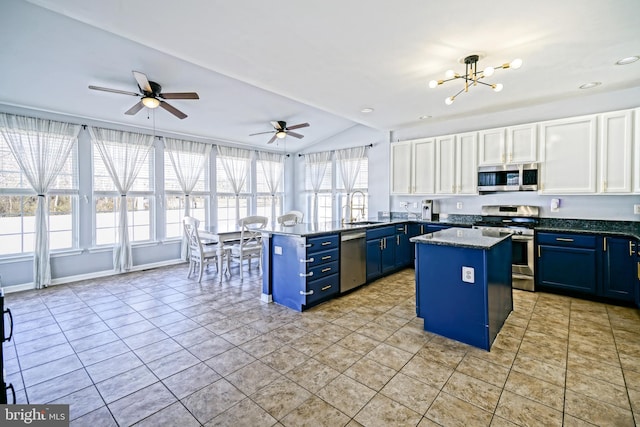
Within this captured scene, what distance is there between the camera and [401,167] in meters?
5.59

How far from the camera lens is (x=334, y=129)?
6.81 m

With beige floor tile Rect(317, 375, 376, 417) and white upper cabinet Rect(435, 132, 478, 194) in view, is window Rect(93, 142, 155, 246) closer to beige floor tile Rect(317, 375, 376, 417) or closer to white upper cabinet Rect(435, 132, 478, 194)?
beige floor tile Rect(317, 375, 376, 417)

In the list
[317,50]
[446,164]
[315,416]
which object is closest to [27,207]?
[317,50]

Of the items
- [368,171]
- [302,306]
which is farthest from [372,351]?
[368,171]

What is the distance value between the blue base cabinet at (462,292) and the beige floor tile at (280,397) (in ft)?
4.93

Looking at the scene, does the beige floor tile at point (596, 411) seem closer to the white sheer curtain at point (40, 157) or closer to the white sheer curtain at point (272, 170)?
the white sheer curtain at point (40, 157)

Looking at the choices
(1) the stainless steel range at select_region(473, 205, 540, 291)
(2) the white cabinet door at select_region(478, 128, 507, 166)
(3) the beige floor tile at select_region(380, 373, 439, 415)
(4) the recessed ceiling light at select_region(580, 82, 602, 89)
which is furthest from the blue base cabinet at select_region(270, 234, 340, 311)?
(4) the recessed ceiling light at select_region(580, 82, 602, 89)

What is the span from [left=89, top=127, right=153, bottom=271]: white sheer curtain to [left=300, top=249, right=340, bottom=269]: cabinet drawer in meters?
3.71

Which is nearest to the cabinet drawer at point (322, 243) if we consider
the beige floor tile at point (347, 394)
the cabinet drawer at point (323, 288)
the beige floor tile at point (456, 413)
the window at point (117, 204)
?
the cabinet drawer at point (323, 288)

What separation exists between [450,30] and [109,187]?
5596 millimetres

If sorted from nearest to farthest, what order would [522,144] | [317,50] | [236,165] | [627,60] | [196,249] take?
[317,50] < [627,60] < [522,144] < [196,249] < [236,165]

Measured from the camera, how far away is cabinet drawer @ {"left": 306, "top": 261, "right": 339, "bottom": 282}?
11.4 feet

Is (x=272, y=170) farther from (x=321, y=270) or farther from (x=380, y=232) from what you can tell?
(x=321, y=270)

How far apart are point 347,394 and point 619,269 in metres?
3.77
